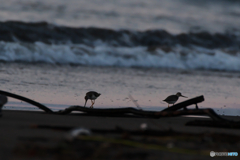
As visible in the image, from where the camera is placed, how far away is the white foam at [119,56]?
936 inches

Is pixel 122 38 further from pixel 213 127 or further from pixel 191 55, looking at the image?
pixel 213 127

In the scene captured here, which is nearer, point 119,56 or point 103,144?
point 103,144

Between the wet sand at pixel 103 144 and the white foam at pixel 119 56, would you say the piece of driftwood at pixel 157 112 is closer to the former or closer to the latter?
the wet sand at pixel 103 144

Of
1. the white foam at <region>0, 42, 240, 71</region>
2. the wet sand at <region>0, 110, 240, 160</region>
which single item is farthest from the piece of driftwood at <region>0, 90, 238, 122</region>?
the white foam at <region>0, 42, 240, 71</region>

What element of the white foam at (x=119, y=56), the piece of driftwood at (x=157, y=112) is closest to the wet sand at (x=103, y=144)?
the piece of driftwood at (x=157, y=112)

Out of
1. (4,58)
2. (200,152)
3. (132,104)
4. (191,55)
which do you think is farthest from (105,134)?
(191,55)

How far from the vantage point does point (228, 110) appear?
889 centimetres

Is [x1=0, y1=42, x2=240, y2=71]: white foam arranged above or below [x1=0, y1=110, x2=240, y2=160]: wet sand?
above

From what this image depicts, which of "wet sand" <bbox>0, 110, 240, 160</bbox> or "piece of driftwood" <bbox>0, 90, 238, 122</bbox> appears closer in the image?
"wet sand" <bbox>0, 110, 240, 160</bbox>

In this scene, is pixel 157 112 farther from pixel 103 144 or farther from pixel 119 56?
pixel 119 56

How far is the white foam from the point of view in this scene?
2378 cm

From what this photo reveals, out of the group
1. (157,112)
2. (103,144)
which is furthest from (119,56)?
(103,144)

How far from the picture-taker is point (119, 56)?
2606cm

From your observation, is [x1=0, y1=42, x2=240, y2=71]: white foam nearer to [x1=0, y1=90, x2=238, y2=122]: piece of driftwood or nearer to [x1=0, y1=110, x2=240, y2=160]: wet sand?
[x1=0, y1=90, x2=238, y2=122]: piece of driftwood
